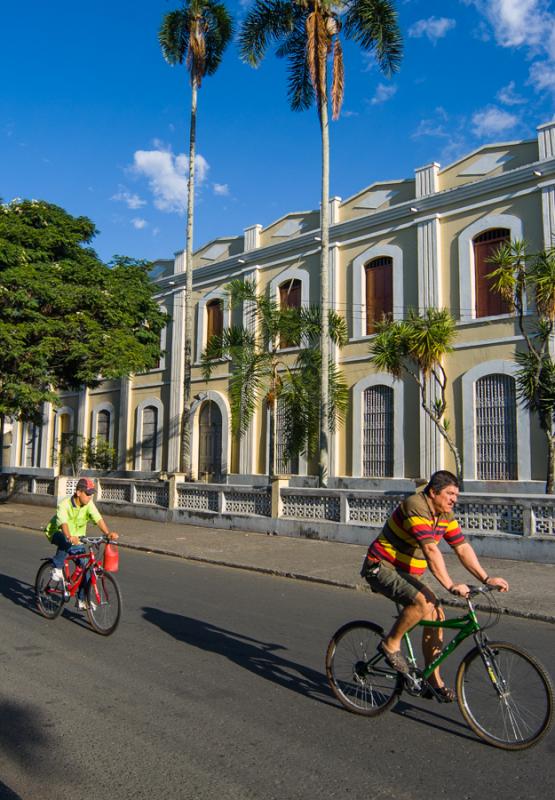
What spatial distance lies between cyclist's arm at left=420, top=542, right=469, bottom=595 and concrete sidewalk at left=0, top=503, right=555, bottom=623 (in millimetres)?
4638

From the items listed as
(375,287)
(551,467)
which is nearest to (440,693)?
(551,467)

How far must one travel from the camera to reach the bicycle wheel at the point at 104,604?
6.92 metres

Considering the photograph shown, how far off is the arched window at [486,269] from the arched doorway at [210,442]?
35.9 feet

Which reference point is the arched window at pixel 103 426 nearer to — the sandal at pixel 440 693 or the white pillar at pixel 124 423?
the white pillar at pixel 124 423

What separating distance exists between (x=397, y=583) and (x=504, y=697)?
0.91 meters

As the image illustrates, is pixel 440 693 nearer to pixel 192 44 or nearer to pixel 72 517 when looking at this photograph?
pixel 72 517

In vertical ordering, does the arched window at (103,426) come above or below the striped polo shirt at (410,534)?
above

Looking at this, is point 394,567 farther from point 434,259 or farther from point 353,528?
point 434,259

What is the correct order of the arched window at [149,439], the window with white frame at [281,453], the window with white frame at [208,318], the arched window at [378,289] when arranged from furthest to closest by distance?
1. the arched window at [149,439]
2. the window with white frame at [208,318]
3. the window with white frame at [281,453]
4. the arched window at [378,289]

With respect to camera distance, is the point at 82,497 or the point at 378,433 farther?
the point at 378,433

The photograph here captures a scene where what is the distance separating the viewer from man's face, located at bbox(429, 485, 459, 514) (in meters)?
4.54

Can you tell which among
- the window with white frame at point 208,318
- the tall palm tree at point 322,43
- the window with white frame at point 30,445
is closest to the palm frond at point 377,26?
the tall palm tree at point 322,43

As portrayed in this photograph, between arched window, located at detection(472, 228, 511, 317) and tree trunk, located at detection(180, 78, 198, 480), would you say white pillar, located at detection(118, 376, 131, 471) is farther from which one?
arched window, located at detection(472, 228, 511, 317)

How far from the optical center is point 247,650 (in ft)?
21.3
